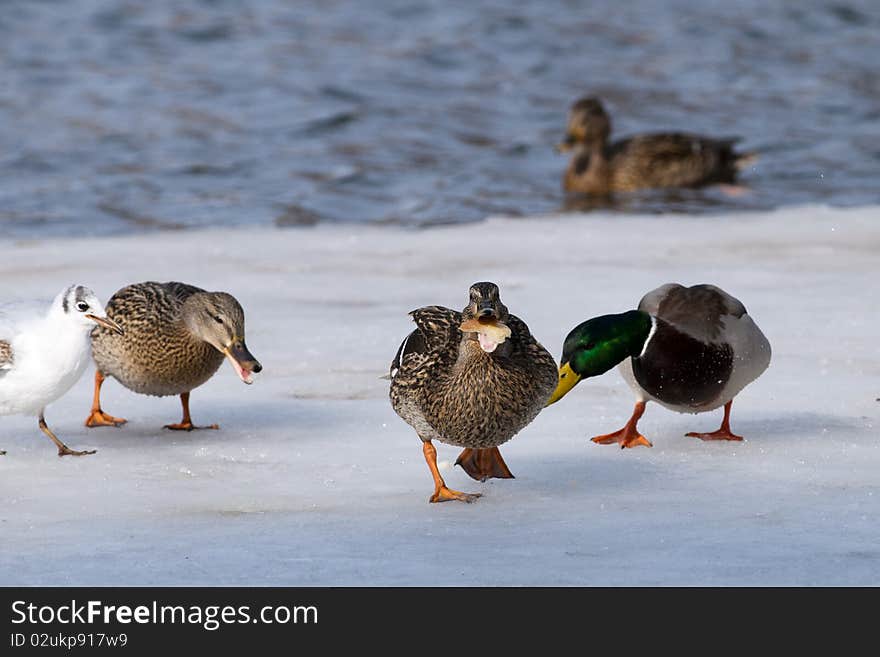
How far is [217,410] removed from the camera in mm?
6020

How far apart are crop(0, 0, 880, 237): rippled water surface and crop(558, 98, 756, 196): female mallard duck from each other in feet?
0.73

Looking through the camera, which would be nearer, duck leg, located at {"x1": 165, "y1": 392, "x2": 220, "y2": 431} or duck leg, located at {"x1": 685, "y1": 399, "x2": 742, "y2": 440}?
duck leg, located at {"x1": 685, "y1": 399, "x2": 742, "y2": 440}

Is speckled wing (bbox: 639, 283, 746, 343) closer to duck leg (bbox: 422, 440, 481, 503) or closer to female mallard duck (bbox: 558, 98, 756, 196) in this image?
duck leg (bbox: 422, 440, 481, 503)

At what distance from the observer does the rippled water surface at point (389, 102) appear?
1199 cm

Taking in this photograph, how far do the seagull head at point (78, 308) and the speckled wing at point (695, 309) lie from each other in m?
1.91

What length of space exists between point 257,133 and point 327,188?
234cm

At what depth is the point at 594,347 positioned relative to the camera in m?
5.11

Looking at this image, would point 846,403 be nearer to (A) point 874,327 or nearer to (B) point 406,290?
(A) point 874,327

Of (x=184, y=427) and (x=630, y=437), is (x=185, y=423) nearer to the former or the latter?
(x=184, y=427)

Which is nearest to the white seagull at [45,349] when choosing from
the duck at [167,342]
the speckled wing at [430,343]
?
the duck at [167,342]

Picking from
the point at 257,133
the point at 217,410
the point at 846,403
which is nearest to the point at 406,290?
the point at 217,410

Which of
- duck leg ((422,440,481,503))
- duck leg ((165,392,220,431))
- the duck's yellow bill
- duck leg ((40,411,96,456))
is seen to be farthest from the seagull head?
the duck's yellow bill

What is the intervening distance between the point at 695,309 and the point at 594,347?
44 centimetres

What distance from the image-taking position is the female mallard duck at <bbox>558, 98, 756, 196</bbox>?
13164 mm
